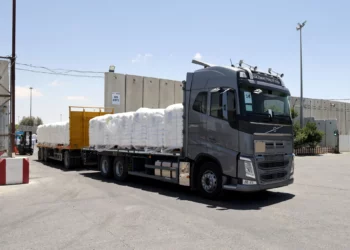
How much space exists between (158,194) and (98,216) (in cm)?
293

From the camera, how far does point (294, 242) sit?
5.17 metres

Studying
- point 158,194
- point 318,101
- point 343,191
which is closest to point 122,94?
point 158,194

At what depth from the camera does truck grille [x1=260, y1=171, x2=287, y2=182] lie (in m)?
8.07

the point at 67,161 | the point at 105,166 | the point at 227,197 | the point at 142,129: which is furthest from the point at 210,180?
the point at 67,161

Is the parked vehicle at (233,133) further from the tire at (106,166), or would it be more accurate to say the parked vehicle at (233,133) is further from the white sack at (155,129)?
Result: the tire at (106,166)

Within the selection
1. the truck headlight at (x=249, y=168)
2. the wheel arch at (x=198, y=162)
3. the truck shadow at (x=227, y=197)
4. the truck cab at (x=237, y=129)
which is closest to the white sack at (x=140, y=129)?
the truck shadow at (x=227, y=197)

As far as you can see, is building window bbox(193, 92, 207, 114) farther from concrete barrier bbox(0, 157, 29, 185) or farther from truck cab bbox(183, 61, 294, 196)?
concrete barrier bbox(0, 157, 29, 185)

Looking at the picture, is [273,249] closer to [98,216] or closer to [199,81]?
[98,216]

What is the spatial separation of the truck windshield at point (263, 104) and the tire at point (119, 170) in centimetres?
574

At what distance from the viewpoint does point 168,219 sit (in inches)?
260

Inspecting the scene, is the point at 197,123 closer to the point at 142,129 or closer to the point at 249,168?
the point at 249,168

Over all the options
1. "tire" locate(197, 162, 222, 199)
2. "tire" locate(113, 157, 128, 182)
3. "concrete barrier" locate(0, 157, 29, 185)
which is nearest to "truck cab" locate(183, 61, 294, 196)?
"tire" locate(197, 162, 222, 199)

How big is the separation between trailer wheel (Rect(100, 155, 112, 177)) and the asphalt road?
250 centimetres

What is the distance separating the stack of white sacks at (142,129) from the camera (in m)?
9.74
